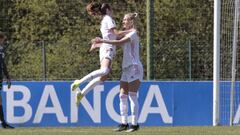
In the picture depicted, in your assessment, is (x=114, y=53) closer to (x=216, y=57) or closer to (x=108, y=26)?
(x=108, y=26)

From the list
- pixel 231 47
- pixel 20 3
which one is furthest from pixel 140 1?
pixel 231 47

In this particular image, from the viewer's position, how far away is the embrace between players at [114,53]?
43.0 feet

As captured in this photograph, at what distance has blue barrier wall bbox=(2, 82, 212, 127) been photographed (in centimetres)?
1691

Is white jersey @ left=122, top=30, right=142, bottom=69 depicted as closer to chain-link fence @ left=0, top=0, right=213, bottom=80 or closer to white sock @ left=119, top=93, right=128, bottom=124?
white sock @ left=119, top=93, right=128, bottom=124

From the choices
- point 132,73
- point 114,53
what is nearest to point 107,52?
point 114,53

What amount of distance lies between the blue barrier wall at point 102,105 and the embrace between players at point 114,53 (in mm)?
3502

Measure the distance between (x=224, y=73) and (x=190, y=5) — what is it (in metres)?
9.17

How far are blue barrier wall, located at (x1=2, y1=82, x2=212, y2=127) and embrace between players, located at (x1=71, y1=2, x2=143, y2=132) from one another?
11.5 feet

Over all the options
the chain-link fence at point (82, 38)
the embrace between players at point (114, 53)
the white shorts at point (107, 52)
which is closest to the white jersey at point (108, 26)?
the embrace between players at point (114, 53)

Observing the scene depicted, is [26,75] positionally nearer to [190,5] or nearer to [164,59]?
[164,59]

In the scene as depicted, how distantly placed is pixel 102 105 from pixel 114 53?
152 inches

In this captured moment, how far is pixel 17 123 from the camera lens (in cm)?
1681

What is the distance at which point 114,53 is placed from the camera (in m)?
13.5

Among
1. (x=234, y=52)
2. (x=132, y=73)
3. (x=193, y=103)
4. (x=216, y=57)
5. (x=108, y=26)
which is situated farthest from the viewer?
(x=193, y=103)
